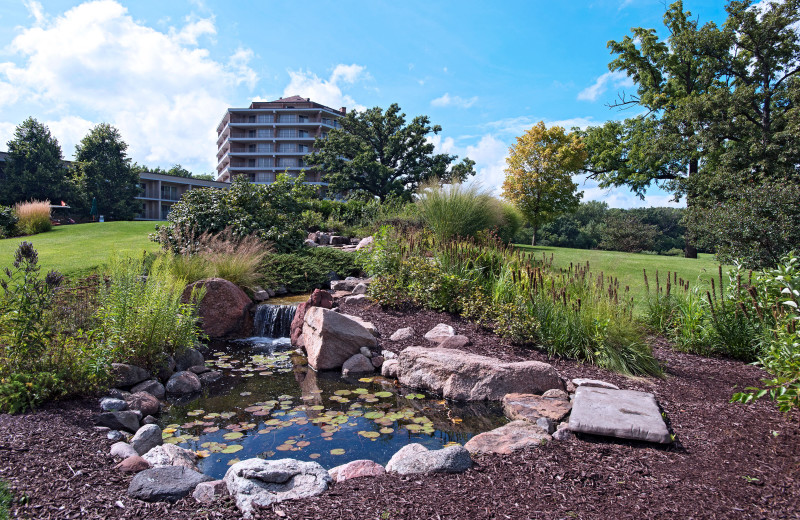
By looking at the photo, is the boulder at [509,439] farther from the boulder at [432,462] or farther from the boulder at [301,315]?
the boulder at [301,315]

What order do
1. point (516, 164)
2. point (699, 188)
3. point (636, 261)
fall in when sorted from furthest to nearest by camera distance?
1. point (516, 164)
2. point (699, 188)
3. point (636, 261)

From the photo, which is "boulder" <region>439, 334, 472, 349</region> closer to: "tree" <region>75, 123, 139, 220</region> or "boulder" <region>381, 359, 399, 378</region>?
"boulder" <region>381, 359, 399, 378</region>

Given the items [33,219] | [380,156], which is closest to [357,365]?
[33,219]

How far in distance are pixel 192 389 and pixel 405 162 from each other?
30664mm

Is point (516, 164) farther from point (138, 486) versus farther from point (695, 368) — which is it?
point (138, 486)

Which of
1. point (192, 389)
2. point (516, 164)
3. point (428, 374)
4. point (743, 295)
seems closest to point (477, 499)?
point (428, 374)

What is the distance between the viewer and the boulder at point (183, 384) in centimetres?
465

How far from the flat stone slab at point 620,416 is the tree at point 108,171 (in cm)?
4130

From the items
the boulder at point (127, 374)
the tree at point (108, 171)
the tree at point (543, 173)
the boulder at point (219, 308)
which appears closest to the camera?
the boulder at point (127, 374)

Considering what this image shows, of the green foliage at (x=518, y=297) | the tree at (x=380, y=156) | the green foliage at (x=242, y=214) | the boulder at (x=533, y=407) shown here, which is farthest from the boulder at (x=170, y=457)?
the tree at (x=380, y=156)

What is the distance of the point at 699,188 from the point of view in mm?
17672

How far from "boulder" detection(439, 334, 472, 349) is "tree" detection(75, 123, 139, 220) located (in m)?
39.1

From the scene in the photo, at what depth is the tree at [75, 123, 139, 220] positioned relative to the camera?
119ft

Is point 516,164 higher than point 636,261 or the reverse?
higher
